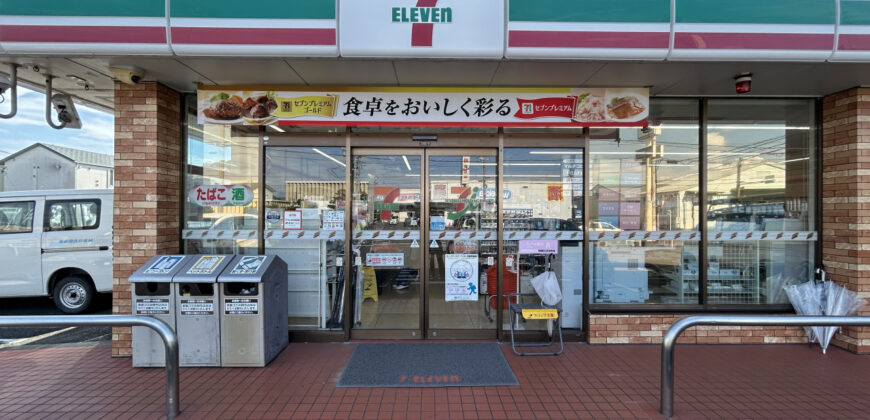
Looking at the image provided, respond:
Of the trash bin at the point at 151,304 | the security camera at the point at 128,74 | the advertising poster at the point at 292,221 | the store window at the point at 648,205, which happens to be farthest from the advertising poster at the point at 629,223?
the security camera at the point at 128,74

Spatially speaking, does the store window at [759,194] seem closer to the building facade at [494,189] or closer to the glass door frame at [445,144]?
the building facade at [494,189]

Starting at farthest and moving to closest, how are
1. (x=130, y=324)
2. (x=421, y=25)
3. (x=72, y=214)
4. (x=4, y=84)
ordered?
(x=72, y=214)
(x=4, y=84)
(x=421, y=25)
(x=130, y=324)

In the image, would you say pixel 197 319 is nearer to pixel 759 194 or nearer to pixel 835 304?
pixel 759 194

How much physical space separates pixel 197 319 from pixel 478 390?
9.82 ft

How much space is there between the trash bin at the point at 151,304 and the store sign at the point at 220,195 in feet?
3.51

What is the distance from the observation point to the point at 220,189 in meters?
5.05

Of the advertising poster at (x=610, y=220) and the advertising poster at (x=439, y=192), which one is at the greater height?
the advertising poster at (x=439, y=192)

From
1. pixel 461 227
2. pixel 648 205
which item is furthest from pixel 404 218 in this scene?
pixel 648 205

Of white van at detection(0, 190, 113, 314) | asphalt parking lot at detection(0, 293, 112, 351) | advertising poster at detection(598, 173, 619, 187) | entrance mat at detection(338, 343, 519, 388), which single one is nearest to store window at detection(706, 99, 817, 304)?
advertising poster at detection(598, 173, 619, 187)

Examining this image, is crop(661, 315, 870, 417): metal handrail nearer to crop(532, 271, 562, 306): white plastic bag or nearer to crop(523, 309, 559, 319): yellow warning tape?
crop(523, 309, 559, 319): yellow warning tape

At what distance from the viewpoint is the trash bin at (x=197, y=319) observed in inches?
163

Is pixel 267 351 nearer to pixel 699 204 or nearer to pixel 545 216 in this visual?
pixel 545 216

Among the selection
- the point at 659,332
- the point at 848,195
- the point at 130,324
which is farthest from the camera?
the point at 659,332

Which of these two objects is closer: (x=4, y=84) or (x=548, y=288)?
(x=4, y=84)
